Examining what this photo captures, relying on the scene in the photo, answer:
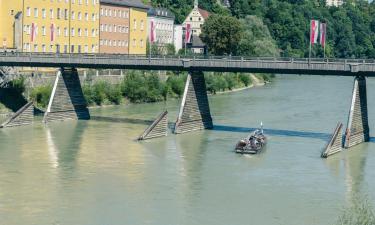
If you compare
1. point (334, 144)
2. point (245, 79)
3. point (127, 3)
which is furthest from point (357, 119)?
point (245, 79)

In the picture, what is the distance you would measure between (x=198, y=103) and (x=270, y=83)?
261 feet

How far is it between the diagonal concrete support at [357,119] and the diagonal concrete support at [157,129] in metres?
14.3

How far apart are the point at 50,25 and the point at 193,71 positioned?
3940 centimetres

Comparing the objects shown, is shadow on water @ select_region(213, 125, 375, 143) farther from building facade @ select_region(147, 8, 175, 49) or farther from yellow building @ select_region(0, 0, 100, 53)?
building facade @ select_region(147, 8, 175, 49)

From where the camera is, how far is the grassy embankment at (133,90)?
Result: 92.3 meters

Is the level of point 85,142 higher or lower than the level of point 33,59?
lower

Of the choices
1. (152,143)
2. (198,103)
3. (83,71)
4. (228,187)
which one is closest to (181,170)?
(228,187)

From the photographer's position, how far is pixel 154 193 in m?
47.6

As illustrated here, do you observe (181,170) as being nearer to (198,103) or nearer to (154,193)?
(154,193)

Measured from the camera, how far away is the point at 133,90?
338 feet

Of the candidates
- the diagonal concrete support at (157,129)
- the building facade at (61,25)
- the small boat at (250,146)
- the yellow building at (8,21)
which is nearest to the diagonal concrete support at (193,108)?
the diagonal concrete support at (157,129)

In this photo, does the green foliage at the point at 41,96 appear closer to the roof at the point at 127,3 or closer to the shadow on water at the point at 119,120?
the shadow on water at the point at 119,120

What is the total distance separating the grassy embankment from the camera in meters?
92.3

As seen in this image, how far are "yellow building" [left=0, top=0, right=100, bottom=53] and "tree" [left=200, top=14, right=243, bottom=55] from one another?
30111mm
